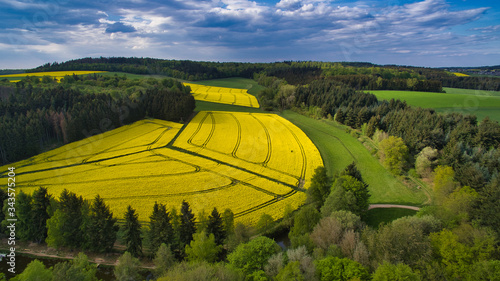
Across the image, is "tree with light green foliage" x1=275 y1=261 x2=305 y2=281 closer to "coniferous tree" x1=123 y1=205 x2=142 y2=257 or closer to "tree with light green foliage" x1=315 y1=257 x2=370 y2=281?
"tree with light green foliage" x1=315 y1=257 x2=370 y2=281

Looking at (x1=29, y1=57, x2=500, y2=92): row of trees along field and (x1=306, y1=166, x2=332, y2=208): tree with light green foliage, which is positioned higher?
(x1=29, y1=57, x2=500, y2=92): row of trees along field

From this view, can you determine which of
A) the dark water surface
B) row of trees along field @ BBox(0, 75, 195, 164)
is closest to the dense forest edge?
row of trees along field @ BBox(0, 75, 195, 164)

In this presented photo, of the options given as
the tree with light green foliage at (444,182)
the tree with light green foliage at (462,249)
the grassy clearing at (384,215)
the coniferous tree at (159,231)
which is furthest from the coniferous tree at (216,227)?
the tree with light green foliage at (444,182)

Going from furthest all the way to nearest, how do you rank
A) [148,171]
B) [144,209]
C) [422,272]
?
[148,171] → [144,209] → [422,272]

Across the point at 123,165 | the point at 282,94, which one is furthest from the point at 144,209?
the point at 282,94

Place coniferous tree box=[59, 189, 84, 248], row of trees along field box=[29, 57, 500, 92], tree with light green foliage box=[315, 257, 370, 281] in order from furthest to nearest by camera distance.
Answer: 1. row of trees along field box=[29, 57, 500, 92]
2. coniferous tree box=[59, 189, 84, 248]
3. tree with light green foliage box=[315, 257, 370, 281]

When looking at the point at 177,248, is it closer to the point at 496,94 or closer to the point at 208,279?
the point at 208,279
